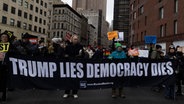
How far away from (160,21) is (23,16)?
34088mm

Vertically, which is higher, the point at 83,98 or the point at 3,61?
the point at 3,61

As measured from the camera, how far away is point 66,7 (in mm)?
94688

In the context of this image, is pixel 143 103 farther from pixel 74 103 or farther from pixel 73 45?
pixel 73 45

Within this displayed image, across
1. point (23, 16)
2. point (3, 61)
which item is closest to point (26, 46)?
point (3, 61)

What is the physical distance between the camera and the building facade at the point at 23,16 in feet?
180

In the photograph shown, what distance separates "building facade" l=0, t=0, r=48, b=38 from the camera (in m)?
55.0

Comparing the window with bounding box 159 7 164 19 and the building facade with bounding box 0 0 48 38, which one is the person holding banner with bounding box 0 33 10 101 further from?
the building facade with bounding box 0 0 48 38

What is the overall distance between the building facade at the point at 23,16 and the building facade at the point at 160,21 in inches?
1004

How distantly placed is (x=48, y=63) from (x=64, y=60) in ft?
1.60

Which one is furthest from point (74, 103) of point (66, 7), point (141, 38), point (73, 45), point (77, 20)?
point (77, 20)

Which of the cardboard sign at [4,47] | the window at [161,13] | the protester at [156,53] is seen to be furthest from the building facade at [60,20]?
the cardboard sign at [4,47]

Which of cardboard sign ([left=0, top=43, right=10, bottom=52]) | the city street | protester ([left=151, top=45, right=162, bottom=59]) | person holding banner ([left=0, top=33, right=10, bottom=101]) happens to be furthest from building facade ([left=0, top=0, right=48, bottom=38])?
cardboard sign ([left=0, top=43, right=10, bottom=52])

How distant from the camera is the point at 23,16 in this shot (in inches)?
2500

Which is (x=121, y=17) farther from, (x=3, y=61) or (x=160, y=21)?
(x=3, y=61)
